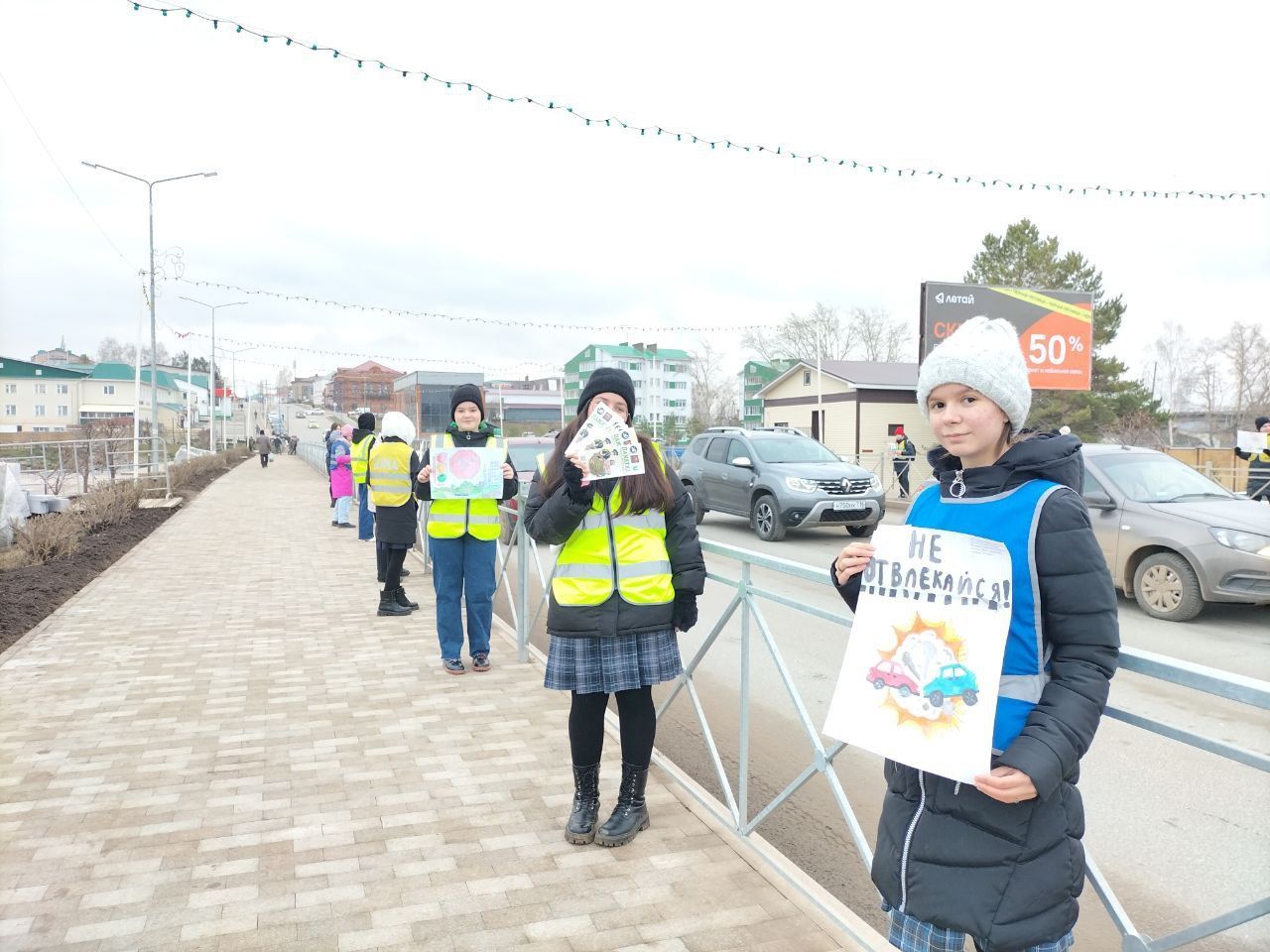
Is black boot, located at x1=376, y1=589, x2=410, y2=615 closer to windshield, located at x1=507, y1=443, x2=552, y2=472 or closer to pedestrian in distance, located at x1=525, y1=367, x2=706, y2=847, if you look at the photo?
pedestrian in distance, located at x1=525, y1=367, x2=706, y2=847

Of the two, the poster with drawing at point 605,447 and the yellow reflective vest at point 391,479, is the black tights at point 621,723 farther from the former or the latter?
the yellow reflective vest at point 391,479

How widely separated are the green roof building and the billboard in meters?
54.0

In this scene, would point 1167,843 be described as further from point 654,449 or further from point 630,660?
point 654,449

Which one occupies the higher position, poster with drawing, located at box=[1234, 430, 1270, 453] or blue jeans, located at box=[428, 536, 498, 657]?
poster with drawing, located at box=[1234, 430, 1270, 453]

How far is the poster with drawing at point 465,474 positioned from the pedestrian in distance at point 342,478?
876 centimetres

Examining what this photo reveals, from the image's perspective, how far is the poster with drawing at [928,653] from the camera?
1556 mm

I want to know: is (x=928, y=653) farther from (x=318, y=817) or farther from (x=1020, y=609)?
(x=318, y=817)

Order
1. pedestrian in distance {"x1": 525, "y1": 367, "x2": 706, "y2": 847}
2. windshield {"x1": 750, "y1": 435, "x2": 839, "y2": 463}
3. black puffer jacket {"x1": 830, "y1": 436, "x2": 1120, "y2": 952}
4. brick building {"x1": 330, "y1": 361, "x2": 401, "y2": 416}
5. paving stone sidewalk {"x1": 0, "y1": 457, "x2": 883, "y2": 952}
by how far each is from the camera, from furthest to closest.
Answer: brick building {"x1": 330, "y1": 361, "x2": 401, "y2": 416}, windshield {"x1": 750, "y1": 435, "x2": 839, "y2": 463}, pedestrian in distance {"x1": 525, "y1": 367, "x2": 706, "y2": 847}, paving stone sidewalk {"x1": 0, "y1": 457, "x2": 883, "y2": 952}, black puffer jacket {"x1": 830, "y1": 436, "x2": 1120, "y2": 952}

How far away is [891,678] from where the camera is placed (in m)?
1.75

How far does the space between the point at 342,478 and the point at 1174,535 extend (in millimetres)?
11620

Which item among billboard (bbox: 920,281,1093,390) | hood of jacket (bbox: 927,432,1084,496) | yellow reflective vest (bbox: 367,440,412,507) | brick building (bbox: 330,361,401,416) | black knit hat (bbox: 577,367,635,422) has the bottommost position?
yellow reflective vest (bbox: 367,440,412,507)

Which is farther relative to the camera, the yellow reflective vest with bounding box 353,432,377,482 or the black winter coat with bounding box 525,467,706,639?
the yellow reflective vest with bounding box 353,432,377,482

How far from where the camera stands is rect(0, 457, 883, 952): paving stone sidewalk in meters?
2.65

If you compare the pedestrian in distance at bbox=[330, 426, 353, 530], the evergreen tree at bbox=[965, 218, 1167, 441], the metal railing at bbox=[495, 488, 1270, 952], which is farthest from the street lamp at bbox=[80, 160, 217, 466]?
the evergreen tree at bbox=[965, 218, 1167, 441]
